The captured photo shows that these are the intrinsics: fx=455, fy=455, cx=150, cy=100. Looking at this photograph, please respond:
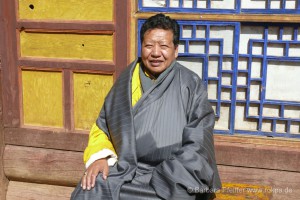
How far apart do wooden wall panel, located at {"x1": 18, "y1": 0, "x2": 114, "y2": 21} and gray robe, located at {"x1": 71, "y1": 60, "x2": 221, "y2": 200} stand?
1.02 metres

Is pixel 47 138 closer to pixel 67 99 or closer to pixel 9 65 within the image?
pixel 67 99

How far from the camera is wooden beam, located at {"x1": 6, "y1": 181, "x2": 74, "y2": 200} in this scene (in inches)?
162

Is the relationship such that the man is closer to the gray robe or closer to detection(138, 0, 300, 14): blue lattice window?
the gray robe

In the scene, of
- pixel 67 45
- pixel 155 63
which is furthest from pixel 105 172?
pixel 67 45

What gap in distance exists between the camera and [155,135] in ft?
9.01

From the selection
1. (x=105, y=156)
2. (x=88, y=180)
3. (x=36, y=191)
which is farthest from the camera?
(x=36, y=191)

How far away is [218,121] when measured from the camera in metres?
3.65

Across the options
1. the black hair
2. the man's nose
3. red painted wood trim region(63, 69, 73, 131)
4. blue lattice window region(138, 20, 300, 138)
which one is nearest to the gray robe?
the man's nose

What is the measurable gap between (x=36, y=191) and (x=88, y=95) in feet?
3.55

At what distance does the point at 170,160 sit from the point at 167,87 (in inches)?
18.4

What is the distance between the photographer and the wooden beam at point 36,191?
4121 mm

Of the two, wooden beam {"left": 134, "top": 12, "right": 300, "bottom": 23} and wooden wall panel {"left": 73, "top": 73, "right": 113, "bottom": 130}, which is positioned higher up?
wooden beam {"left": 134, "top": 12, "right": 300, "bottom": 23}

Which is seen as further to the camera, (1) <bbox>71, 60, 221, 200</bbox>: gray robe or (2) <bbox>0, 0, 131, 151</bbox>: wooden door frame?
(2) <bbox>0, 0, 131, 151</bbox>: wooden door frame

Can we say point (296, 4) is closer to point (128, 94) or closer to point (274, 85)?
point (274, 85)
